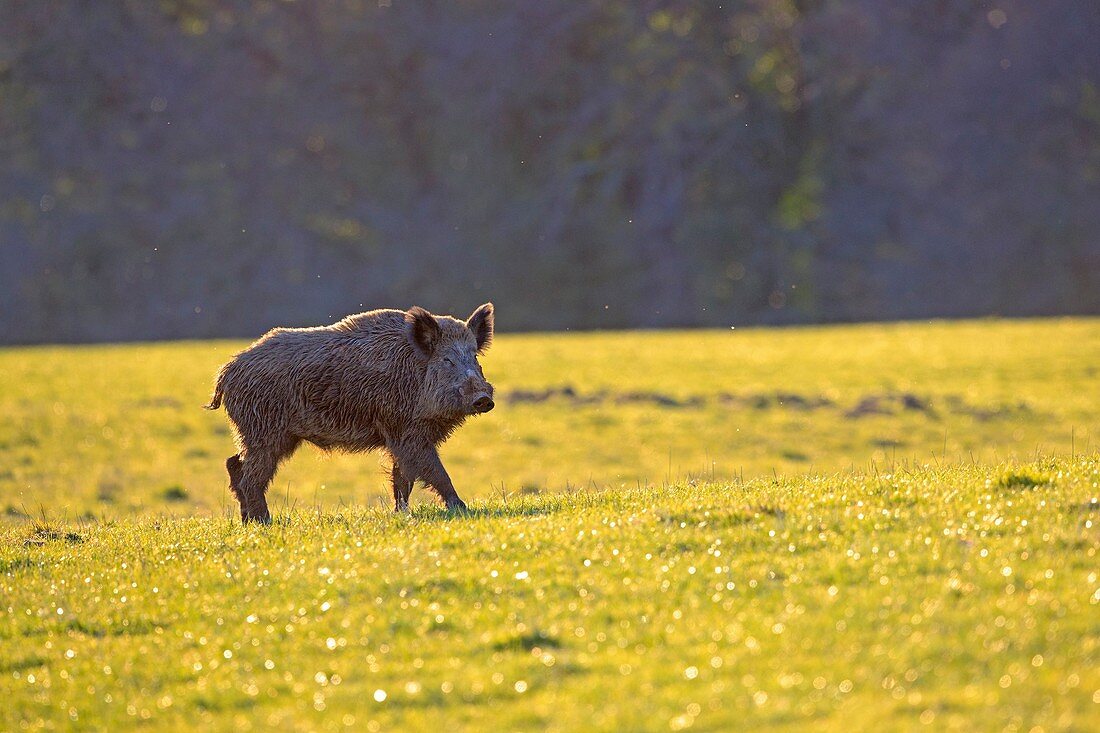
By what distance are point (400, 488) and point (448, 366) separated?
160 cm

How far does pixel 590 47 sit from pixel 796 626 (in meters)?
106

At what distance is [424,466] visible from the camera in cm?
1525

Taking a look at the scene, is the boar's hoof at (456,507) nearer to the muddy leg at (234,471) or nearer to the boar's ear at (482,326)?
the boar's ear at (482,326)

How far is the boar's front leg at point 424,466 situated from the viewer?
595 inches

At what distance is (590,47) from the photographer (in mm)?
111125

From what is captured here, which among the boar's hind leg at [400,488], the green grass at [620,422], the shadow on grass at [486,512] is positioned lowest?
the green grass at [620,422]

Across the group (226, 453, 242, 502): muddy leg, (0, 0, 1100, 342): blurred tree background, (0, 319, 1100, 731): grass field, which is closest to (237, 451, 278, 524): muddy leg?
(226, 453, 242, 502): muddy leg

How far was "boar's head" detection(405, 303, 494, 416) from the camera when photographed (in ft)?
50.0

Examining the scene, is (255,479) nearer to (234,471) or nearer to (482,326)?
(234,471)

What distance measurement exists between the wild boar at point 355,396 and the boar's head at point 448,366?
1 cm

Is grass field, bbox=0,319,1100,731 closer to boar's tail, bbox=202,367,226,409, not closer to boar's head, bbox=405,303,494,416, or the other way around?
boar's head, bbox=405,303,494,416

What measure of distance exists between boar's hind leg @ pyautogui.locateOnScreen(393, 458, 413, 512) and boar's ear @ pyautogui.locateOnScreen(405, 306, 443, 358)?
1.35 metres

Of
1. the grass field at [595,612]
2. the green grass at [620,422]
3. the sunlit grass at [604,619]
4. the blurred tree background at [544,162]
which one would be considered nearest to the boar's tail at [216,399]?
the grass field at [595,612]

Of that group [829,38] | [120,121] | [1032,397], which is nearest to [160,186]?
[120,121]
